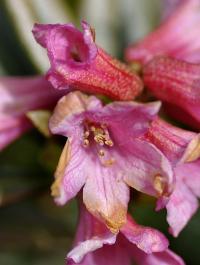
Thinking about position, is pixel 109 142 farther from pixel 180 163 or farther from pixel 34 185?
pixel 34 185

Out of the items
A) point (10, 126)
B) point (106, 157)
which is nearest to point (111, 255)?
point (106, 157)

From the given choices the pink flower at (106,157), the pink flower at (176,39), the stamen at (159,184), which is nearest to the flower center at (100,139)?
the pink flower at (106,157)

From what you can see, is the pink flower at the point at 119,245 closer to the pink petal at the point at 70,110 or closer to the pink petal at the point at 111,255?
the pink petal at the point at 111,255

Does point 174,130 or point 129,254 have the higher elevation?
point 174,130

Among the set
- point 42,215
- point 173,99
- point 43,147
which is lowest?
point 42,215

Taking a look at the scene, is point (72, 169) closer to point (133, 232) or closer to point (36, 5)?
point (133, 232)

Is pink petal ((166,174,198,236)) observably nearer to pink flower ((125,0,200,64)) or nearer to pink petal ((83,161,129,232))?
pink petal ((83,161,129,232))

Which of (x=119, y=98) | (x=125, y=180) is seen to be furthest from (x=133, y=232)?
(x=119, y=98)
